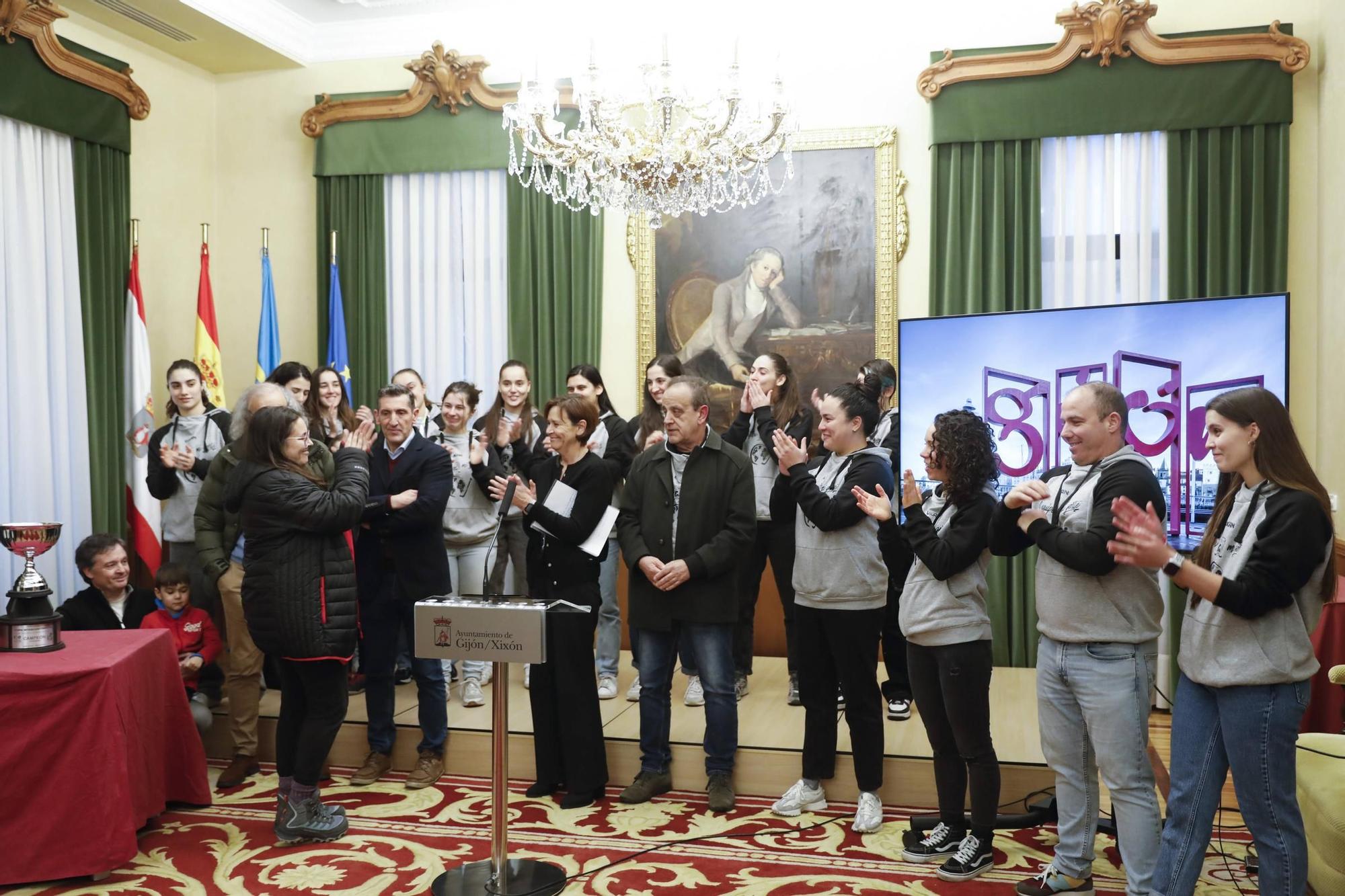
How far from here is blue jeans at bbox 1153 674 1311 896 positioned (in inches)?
111

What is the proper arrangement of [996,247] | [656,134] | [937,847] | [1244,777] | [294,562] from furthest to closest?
[996,247], [656,134], [294,562], [937,847], [1244,777]

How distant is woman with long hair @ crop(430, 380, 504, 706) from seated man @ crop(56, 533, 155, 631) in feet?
4.38

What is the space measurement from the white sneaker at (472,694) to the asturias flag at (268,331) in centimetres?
271

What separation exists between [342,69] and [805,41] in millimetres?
3004

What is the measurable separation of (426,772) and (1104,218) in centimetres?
470

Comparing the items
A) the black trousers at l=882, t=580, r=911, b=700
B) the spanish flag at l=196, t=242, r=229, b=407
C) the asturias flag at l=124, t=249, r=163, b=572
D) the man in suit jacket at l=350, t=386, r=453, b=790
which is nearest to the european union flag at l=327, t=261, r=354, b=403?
the spanish flag at l=196, t=242, r=229, b=407

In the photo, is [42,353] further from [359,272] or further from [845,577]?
[845,577]

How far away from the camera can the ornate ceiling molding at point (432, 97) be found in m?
6.85

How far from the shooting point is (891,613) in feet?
16.7

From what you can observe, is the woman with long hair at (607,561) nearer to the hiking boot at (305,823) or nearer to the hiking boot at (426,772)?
the hiking boot at (426,772)

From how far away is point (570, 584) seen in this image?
4391mm

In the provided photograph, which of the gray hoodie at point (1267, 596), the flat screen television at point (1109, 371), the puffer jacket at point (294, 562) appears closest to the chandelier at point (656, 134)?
the flat screen television at point (1109, 371)

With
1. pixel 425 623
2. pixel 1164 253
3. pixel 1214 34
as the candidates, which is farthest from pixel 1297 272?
pixel 425 623

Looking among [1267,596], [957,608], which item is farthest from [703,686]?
[1267,596]
